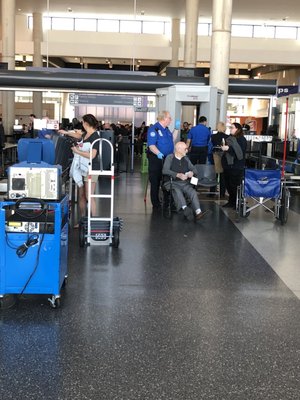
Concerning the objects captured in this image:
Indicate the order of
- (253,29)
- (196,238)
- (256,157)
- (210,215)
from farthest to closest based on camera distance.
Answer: (253,29) < (256,157) < (210,215) < (196,238)

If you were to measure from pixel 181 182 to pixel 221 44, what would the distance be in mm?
7044

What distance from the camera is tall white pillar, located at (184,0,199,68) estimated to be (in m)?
22.5

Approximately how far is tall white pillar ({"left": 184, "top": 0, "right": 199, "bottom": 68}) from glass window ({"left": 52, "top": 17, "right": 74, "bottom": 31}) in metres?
8.71

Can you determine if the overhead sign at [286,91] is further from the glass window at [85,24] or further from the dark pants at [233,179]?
the glass window at [85,24]

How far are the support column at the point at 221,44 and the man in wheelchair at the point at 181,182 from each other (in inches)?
231

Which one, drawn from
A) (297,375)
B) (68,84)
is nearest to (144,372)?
(297,375)

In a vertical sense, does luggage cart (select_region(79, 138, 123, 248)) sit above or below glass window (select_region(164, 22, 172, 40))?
below

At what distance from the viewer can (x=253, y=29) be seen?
98.7ft

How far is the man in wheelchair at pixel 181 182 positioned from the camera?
8.48 metres

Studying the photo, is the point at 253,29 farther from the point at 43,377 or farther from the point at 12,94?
the point at 43,377

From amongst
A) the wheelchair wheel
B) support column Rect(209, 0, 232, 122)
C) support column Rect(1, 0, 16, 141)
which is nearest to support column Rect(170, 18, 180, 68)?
support column Rect(1, 0, 16, 141)

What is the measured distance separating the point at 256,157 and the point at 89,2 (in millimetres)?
14291

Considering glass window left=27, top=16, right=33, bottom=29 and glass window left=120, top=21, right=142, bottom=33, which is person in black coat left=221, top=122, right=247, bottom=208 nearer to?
glass window left=120, top=21, right=142, bottom=33

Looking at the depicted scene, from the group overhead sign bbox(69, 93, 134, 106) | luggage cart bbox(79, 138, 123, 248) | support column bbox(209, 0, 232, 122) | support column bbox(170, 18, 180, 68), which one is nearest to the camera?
luggage cart bbox(79, 138, 123, 248)
